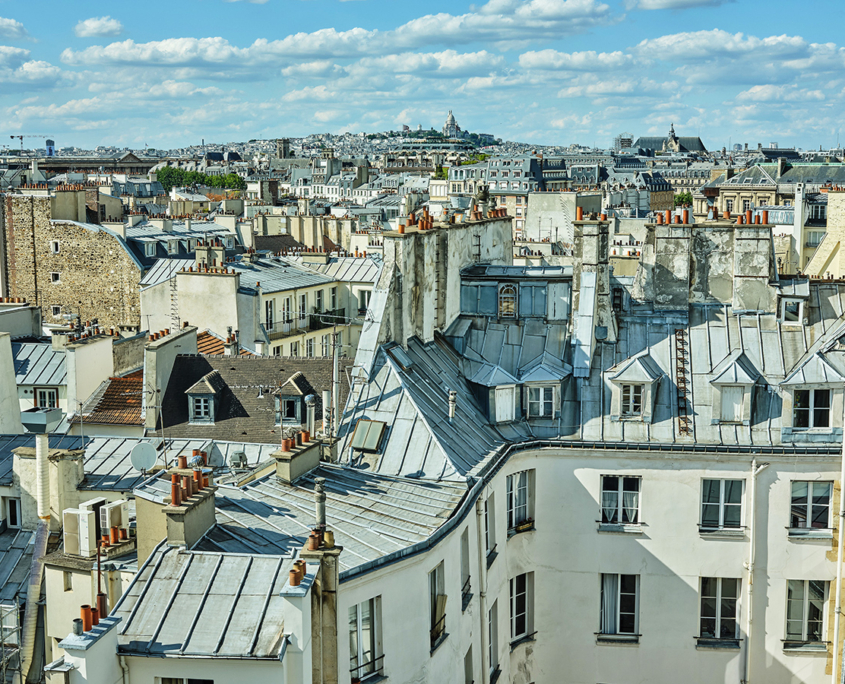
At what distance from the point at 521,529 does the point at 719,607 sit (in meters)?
4.83

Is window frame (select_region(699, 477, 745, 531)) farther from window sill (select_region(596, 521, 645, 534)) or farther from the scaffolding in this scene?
the scaffolding

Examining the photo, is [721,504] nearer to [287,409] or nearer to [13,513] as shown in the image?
[287,409]

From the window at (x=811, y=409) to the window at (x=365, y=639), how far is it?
1209 centimetres

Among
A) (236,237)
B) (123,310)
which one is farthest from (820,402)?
(236,237)

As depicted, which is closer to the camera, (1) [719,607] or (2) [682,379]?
(1) [719,607]

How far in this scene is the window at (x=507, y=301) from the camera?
28.6 metres

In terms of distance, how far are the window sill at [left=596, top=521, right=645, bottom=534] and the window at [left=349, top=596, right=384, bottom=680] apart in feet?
28.3

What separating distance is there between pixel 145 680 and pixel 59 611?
4864 mm

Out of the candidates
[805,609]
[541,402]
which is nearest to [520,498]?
[541,402]

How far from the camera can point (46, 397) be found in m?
37.5

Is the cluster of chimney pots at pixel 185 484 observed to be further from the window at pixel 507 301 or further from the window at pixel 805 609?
the window at pixel 805 609

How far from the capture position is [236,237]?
227 ft

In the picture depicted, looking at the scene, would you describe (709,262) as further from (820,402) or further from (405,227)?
(405,227)

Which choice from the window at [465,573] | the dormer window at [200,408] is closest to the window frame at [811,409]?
the window at [465,573]
